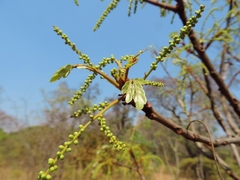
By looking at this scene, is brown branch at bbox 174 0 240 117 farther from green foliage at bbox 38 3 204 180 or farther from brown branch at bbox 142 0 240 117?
green foliage at bbox 38 3 204 180

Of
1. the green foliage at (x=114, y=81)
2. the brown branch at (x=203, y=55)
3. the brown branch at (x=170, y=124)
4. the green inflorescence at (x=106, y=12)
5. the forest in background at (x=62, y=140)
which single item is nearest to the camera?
the green foliage at (x=114, y=81)

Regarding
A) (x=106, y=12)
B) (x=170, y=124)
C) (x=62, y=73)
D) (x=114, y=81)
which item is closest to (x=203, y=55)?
(x=106, y=12)

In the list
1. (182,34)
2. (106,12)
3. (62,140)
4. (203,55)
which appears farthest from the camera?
(62,140)

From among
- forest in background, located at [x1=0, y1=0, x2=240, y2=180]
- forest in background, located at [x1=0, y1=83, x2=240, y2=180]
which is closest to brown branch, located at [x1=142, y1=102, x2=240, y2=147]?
forest in background, located at [x1=0, y1=0, x2=240, y2=180]

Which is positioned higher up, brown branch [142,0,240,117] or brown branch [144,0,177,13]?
brown branch [144,0,177,13]

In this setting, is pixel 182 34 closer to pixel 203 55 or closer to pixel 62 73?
pixel 62 73

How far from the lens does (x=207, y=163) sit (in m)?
13.9

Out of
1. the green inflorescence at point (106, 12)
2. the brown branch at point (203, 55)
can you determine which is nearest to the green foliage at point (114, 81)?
the green inflorescence at point (106, 12)

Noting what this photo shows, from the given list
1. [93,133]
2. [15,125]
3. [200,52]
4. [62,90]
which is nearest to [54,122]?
[93,133]

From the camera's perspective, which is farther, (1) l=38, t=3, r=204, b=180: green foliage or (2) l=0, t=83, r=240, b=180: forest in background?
(2) l=0, t=83, r=240, b=180: forest in background

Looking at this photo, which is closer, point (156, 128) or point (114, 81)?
point (114, 81)

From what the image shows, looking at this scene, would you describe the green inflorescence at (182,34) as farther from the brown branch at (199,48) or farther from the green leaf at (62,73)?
the brown branch at (199,48)

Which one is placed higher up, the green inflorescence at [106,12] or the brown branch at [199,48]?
the green inflorescence at [106,12]

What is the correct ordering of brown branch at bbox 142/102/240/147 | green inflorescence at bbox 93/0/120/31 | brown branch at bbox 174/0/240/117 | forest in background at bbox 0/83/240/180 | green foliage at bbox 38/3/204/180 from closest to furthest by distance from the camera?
green foliage at bbox 38/3/204/180 → brown branch at bbox 142/102/240/147 → green inflorescence at bbox 93/0/120/31 → brown branch at bbox 174/0/240/117 → forest in background at bbox 0/83/240/180
